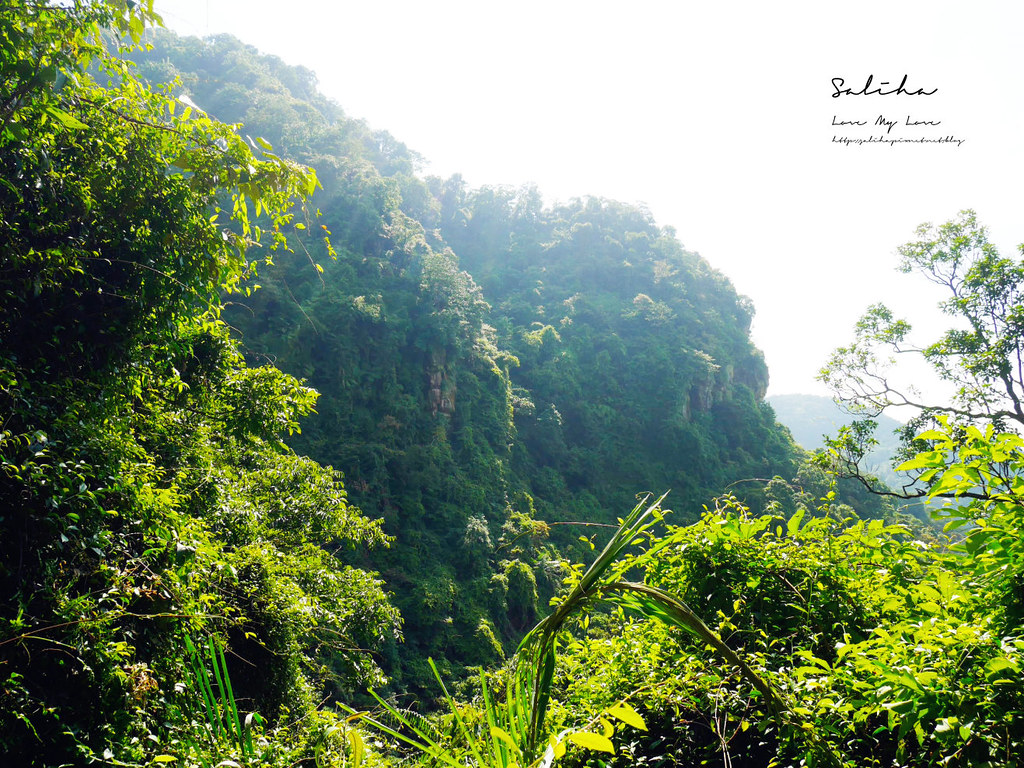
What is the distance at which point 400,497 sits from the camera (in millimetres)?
17547

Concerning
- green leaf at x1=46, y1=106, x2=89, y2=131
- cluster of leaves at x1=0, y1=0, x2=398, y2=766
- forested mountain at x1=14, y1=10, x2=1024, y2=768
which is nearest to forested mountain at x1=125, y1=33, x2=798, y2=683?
forested mountain at x1=14, y1=10, x2=1024, y2=768

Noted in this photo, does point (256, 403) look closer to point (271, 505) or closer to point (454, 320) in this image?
point (271, 505)

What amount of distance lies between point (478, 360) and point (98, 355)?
19.5 metres

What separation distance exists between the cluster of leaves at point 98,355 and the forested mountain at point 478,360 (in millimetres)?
8551

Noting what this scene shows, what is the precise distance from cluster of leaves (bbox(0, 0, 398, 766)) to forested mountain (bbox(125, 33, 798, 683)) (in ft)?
28.1

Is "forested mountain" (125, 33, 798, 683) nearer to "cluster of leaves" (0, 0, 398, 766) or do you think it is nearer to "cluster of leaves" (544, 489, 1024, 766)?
"cluster of leaves" (0, 0, 398, 766)

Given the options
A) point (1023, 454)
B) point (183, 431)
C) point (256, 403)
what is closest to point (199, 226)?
point (256, 403)

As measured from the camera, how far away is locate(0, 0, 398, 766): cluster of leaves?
2.02 meters

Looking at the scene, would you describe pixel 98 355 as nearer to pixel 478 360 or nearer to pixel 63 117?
pixel 63 117

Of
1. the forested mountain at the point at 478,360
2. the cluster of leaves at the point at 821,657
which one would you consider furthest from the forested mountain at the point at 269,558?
the forested mountain at the point at 478,360

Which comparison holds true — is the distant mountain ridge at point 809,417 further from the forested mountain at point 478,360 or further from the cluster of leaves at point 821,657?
the cluster of leaves at point 821,657

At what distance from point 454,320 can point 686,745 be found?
66.7 ft

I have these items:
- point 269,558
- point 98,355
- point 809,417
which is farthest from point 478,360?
point 809,417

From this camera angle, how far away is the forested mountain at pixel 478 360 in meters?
16.6
